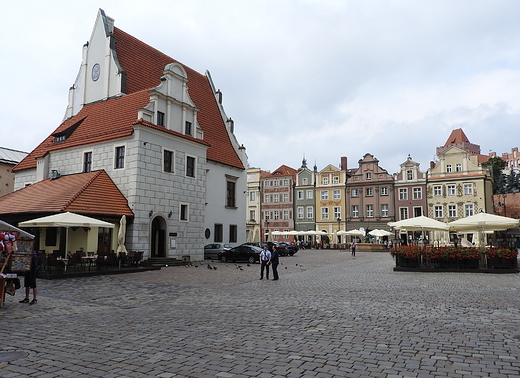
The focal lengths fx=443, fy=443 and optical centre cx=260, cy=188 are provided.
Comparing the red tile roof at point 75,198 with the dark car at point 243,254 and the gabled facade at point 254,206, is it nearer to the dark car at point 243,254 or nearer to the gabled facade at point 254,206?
the dark car at point 243,254

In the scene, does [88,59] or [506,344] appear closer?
[506,344]

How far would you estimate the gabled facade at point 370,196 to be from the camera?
6388 cm

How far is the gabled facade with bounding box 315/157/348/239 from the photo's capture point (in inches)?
2675

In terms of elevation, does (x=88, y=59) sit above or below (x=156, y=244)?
above

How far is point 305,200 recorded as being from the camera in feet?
234

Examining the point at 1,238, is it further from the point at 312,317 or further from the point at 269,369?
the point at 269,369

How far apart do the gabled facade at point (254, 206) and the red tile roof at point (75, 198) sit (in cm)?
4669

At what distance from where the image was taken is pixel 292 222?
7181 cm

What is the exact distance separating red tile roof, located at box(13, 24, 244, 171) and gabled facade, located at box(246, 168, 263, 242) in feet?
109

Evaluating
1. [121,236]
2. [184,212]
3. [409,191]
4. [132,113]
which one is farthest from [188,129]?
[409,191]

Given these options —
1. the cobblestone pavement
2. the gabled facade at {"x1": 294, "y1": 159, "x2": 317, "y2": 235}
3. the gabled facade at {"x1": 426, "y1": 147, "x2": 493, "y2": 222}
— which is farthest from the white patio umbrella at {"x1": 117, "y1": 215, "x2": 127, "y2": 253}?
the gabled facade at {"x1": 294, "y1": 159, "x2": 317, "y2": 235}

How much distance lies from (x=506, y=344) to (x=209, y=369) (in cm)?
467

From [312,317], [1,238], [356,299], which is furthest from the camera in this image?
[356,299]

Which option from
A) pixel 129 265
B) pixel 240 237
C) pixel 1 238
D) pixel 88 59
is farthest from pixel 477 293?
pixel 88 59
